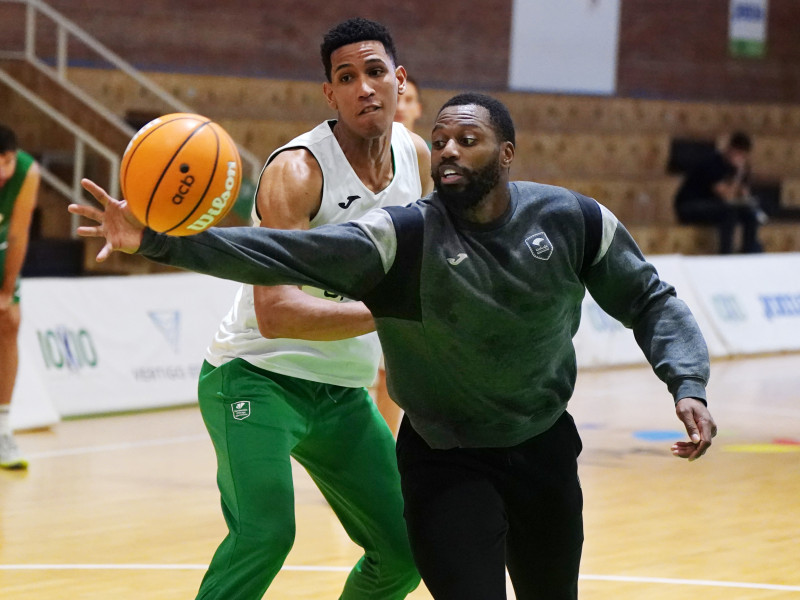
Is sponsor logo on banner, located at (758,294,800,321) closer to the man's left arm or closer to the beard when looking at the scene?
the man's left arm

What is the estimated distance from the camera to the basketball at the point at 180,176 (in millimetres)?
2699

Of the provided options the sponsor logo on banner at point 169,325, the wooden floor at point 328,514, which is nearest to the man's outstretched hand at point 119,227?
the wooden floor at point 328,514

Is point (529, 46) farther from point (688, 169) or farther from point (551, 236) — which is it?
point (551, 236)

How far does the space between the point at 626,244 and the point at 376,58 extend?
0.96m

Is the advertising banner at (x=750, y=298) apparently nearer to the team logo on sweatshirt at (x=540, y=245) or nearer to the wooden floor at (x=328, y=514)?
the wooden floor at (x=328, y=514)

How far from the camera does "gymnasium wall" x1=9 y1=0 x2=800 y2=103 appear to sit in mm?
13156

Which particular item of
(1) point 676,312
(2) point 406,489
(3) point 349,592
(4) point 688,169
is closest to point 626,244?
(1) point 676,312

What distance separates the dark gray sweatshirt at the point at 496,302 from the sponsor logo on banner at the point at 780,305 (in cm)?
935

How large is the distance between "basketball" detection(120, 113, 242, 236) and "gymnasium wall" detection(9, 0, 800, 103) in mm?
9834

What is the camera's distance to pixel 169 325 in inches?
→ 354

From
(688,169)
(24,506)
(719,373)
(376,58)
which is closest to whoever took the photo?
(376,58)

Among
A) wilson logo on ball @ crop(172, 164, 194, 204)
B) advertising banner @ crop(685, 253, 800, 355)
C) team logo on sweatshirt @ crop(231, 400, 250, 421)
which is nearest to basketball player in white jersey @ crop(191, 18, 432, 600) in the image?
team logo on sweatshirt @ crop(231, 400, 250, 421)

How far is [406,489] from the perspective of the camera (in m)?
3.13

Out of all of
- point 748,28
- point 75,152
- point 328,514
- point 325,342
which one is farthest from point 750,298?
point 325,342
